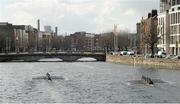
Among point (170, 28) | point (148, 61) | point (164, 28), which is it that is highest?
point (164, 28)

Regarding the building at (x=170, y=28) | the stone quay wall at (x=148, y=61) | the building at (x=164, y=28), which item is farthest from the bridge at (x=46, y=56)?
the building at (x=170, y=28)

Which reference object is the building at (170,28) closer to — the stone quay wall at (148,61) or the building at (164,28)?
the building at (164,28)

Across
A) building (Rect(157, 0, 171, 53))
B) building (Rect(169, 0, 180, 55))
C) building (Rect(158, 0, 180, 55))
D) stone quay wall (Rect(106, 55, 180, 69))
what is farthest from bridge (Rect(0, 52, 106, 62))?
building (Rect(169, 0, 180, 55))

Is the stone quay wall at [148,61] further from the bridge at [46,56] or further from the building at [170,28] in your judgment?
the bridge at [46,56]

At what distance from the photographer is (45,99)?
56.6m

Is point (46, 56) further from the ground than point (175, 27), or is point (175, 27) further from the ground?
point (175, 27)

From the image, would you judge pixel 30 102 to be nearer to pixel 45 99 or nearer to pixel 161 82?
pixel 45 99

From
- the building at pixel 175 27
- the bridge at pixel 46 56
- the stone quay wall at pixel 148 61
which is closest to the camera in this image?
the stone quay wall at pixel 148 61

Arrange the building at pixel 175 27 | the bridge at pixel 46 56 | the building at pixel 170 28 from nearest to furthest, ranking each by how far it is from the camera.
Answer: the building at pixel 175 27 → the building at pixel 170 28 → the bridge at pixel 46 56

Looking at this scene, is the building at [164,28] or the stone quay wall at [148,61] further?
the building at [164,28]

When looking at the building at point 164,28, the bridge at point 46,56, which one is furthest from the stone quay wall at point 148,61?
the building at point 164,28

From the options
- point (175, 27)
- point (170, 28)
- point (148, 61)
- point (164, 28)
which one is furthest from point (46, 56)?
point (148, 61)

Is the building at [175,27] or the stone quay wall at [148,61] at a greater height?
the building at [175,27]

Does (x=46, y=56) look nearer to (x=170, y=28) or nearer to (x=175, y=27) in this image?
(x=170, y=28)
